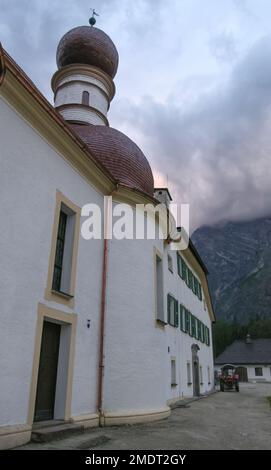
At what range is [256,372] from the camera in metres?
48.5

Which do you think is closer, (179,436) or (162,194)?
(179,436)

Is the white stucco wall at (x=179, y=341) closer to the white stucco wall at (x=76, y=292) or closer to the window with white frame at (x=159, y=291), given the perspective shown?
the window with white frame at (x=159, y=291)

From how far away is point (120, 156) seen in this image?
480 inches

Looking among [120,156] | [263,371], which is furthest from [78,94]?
[263,371]

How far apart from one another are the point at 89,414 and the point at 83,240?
4.09m

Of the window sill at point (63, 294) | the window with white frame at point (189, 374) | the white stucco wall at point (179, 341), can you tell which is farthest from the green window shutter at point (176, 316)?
the window sill at point (63, 294)

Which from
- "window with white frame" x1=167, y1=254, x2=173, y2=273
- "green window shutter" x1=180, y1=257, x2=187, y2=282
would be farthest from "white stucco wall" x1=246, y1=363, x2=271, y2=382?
"window with white frame" x1=167, y1=254, x2=173, y2=273

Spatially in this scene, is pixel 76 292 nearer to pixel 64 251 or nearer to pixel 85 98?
pixel 64 251

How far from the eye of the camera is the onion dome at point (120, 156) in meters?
11.8

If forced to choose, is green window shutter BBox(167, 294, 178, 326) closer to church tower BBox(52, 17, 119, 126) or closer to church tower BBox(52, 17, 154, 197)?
church tower BBox(52, 17, 154, 197)

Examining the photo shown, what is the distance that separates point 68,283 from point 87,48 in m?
12.2

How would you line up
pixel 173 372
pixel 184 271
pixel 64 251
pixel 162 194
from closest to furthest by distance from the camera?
pixel 64 251, pixel 173 372, pixel 162 194, pixel 184 271

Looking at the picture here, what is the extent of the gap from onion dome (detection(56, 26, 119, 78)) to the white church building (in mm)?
5421

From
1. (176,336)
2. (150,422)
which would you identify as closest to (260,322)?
(176,336)
